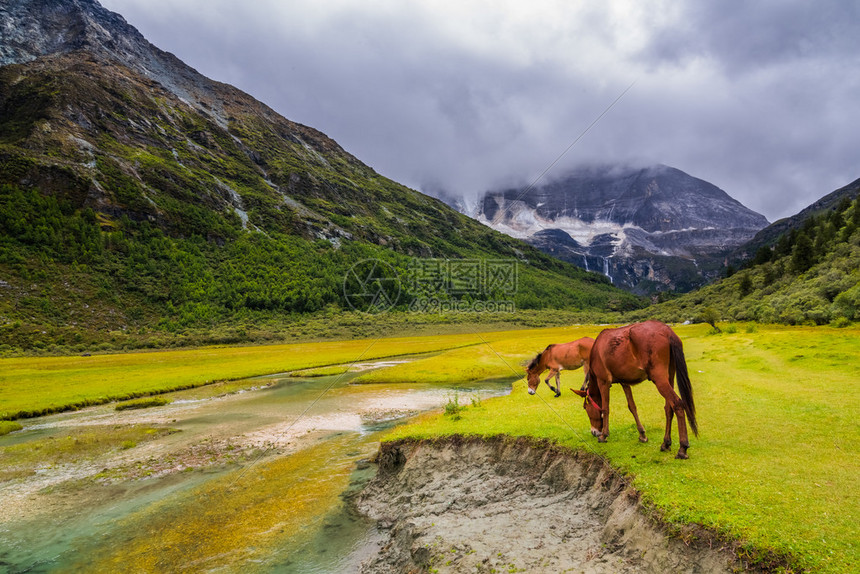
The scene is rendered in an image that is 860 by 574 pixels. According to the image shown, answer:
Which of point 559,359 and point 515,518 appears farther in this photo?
point 559,359

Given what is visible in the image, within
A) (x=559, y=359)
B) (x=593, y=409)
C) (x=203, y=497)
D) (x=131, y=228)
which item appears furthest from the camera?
(x=131, y=228)

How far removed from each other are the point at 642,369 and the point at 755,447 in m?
3.67

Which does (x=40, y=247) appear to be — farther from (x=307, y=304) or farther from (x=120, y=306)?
(x=307, y=304)

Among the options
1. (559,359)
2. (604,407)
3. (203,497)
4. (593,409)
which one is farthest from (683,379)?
(203,497)

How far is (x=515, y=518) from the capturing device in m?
10.0

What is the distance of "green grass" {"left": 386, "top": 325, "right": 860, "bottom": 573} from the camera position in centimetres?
630

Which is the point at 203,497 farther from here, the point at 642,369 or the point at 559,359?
the point at 642,369

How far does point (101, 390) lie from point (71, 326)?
58.3 metres

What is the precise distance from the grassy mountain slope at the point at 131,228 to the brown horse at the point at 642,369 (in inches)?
3692

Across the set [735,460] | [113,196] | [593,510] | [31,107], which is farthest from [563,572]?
[31,107]

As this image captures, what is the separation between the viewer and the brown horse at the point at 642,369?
9633 mm

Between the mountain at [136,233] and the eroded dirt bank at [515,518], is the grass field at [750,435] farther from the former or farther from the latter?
the mountain at [136,233]

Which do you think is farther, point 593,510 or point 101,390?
point 101,390

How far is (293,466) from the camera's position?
1834 centimetres
